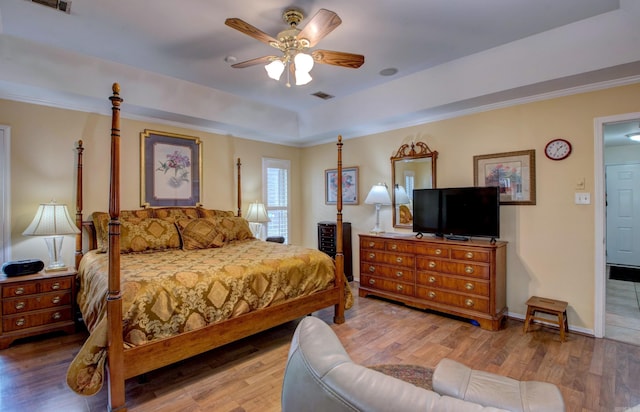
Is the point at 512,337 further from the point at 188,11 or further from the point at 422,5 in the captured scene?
the point at 188,11

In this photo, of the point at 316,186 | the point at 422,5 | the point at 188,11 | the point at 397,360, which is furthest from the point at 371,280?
the point at 188,11

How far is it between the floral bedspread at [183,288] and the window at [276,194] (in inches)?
83.2

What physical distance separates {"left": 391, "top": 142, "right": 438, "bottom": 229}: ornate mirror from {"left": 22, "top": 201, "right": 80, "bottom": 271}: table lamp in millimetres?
3945

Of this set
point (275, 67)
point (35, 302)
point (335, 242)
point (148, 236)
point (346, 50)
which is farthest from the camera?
point (335, 242)

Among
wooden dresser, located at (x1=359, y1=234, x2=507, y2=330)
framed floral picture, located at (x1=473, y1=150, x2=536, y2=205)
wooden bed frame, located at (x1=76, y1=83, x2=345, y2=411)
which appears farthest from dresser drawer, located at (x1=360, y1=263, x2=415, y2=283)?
wooden bed frame, located at (x1=76, y1=83, x2=345, y2=411)

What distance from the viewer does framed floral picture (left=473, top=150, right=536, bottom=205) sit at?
3.41 m

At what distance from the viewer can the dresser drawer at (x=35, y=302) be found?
9.18 ft

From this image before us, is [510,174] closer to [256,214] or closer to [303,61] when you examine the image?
[303,61]

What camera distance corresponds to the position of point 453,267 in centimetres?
350

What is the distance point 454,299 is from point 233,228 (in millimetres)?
2825

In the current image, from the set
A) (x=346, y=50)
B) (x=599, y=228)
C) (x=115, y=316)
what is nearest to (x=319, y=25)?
(x=346, y=50)

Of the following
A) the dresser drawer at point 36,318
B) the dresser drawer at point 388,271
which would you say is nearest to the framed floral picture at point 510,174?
the dresser drawer at point 388,271

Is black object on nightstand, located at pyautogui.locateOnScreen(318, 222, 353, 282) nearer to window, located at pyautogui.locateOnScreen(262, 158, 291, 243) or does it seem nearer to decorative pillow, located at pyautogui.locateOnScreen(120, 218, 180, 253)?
window, located at pyautogui.locateOnScreen(262, 158, 291, 243)

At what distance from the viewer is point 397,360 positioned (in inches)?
104
